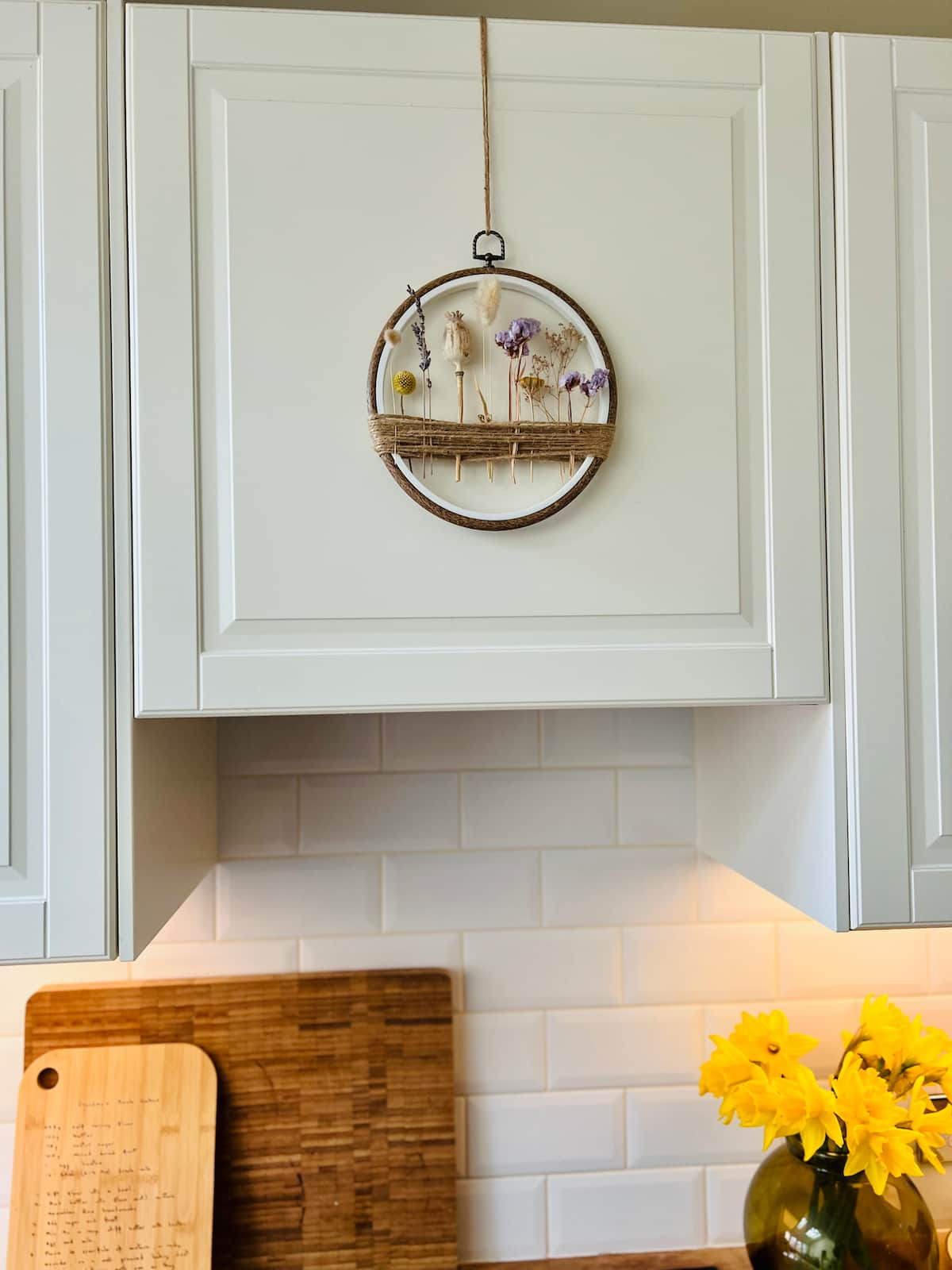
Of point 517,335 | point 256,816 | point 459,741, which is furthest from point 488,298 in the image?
point 256,816

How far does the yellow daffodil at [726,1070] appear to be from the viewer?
3.22ft

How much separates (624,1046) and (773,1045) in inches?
8.9

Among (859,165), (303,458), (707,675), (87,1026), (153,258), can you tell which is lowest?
Answer: (87,1026)

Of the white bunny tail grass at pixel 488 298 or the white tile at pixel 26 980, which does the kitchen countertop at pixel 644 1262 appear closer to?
the white tile at pixel 26 980

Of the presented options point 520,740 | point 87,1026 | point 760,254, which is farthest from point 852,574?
point 87,1026

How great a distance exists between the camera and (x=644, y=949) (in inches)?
46.7

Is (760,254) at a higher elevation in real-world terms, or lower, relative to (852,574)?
higher

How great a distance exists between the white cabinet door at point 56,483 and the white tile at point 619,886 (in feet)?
1.84

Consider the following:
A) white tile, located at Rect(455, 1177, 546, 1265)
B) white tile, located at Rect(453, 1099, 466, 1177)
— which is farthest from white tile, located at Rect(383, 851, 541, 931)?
white tile, located at Rect(455, 1177, 546, 1265)

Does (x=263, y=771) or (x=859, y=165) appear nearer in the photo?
(x=859, y=165)

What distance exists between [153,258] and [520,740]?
Answer: 2.19ft

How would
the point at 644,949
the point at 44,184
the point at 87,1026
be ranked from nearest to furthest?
the point at 44,184
the point at 87,1026
the point at 644,949

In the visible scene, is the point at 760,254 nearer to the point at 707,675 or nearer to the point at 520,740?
the point at 707,675

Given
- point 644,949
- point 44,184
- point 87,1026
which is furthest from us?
point 644,949
